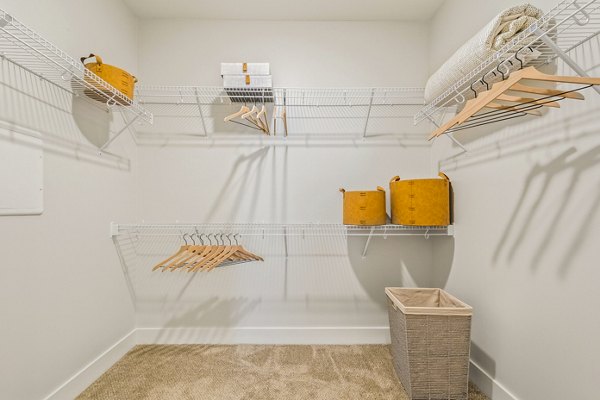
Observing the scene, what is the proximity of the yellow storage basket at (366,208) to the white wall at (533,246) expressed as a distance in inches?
19.3

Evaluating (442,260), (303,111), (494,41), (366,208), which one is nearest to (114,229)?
(303,111)

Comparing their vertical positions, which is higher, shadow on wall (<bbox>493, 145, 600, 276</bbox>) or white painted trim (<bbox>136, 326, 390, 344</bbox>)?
shadow on wall (<bbox>493, 145, 600, 276</bbox>)

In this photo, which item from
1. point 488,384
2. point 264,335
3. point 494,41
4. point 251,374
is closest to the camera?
point 494,41

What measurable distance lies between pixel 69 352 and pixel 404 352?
70.2 inches

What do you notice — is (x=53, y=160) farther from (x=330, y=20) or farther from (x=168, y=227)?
(x=330, y=20)

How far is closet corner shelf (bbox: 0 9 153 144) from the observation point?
1.12 m

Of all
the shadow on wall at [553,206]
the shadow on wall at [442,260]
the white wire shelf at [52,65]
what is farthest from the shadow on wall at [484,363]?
the white wire shelf at [52,65]

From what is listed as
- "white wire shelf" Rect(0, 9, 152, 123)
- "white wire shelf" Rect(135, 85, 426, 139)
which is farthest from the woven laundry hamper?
"white wire shelf" Rect(0, 9, 152, 123)

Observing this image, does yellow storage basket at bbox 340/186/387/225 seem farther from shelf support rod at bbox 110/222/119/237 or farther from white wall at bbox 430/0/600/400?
shelf support rod at bbox 110/222/119/237

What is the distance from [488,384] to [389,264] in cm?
91

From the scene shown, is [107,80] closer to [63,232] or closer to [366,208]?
[63,232]

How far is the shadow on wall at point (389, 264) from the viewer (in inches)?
91.4

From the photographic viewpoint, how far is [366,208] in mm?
1976

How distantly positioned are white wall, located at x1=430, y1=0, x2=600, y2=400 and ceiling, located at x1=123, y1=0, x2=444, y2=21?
366mm
